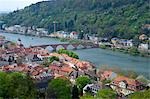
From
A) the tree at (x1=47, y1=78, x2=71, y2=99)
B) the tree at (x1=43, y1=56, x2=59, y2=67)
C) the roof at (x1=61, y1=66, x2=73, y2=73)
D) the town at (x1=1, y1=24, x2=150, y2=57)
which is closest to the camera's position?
the tree at (x1=47, y1=78, x2=71, y2=99)

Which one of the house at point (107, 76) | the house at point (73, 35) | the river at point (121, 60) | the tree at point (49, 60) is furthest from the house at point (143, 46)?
the house at point (107, 76)

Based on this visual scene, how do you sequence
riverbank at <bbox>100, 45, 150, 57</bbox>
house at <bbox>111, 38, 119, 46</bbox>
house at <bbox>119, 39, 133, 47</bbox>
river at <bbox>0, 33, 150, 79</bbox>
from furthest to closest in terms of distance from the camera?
house at <bbox>111, 38, 119, 46</bbox>, house at <bbox>119, 39, 133, 47</bbox>, riverbank at <bbox>100, 45, 150, 57</bbox>, river at <bbox>0, 33, 150, 79</bbox>

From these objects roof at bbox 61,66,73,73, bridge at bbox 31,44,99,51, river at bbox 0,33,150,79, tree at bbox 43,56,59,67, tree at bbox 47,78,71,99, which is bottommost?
river at bbox 0,33,150,79

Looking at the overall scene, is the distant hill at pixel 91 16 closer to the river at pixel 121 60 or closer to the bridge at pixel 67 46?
the bridge at pixel 67 46

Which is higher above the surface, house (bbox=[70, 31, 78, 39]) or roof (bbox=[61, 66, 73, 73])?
house (bbox=[70, 31, 78, 39])

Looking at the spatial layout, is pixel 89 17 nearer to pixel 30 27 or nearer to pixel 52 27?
pixel 52 27

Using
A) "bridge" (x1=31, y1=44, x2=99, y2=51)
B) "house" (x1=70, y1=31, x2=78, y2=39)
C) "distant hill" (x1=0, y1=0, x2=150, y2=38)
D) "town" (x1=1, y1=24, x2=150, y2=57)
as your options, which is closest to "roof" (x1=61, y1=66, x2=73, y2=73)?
"town" (x1=1, y1=24, x2=150, y2=57)

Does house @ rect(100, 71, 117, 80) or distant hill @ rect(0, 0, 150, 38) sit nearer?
house @ rect(100, 71, 117, 80)

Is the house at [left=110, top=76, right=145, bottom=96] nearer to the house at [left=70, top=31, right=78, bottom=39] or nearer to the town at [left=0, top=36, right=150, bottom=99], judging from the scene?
the town at [left=0, top=36, right=150, bottom=99]
